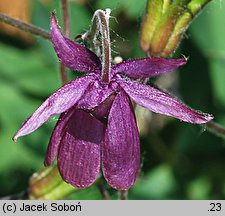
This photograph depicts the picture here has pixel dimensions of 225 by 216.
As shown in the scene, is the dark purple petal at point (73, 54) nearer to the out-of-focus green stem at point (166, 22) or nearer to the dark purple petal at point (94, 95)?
the dark purple petal at point (94, 95)

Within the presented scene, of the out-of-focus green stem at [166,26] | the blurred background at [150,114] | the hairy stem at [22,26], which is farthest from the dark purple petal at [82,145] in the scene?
the blurred background at [150,114]

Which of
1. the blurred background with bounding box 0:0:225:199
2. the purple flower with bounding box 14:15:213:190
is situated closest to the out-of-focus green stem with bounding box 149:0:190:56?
the purple flower with bounding box 14:15:213:190

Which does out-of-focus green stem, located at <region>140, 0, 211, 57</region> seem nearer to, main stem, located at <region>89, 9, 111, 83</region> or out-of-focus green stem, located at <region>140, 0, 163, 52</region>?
out-of-focus green stem, located at <region>140, 0, 163, 52</region>

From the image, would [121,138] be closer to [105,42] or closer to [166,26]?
[105,42]

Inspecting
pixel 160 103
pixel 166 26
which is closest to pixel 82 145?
pixel 160 103

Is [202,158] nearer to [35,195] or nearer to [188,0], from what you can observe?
[35,195]
